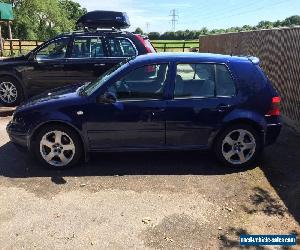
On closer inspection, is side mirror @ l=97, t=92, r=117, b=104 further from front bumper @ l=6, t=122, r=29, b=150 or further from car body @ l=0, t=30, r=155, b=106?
car body @ l=0, t=30, r=155, b=106

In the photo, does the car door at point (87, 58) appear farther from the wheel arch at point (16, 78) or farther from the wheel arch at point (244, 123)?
the wheel arch at point (244, 123)

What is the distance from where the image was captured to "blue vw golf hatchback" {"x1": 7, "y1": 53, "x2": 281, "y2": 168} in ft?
18.9

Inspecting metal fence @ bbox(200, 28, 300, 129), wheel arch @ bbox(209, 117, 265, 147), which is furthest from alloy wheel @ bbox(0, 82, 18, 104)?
metal fence @ bbox(200, 28, 300, 129)

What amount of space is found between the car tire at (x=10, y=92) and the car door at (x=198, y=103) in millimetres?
5534

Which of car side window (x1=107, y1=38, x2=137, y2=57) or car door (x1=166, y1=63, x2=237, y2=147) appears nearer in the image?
car door (x1=166, y1=63, x2=237, y2=147)

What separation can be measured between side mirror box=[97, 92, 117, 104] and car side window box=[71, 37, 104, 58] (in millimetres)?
4019

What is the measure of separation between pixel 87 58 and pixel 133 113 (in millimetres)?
4221

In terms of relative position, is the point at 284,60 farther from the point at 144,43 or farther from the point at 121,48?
the point at 121,48

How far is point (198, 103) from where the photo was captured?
5.80 meters

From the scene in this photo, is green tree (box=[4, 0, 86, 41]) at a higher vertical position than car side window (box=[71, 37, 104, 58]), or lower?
higher

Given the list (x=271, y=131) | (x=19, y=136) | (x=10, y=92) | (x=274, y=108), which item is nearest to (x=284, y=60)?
(x=274, y=108)

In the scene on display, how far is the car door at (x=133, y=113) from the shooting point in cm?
574

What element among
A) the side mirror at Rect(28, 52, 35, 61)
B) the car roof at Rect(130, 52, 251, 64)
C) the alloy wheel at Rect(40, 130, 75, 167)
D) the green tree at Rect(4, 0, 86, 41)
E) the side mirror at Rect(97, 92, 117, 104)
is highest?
the green tree at Rect(4, 0, 86, 41)

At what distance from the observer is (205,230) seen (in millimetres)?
4387
